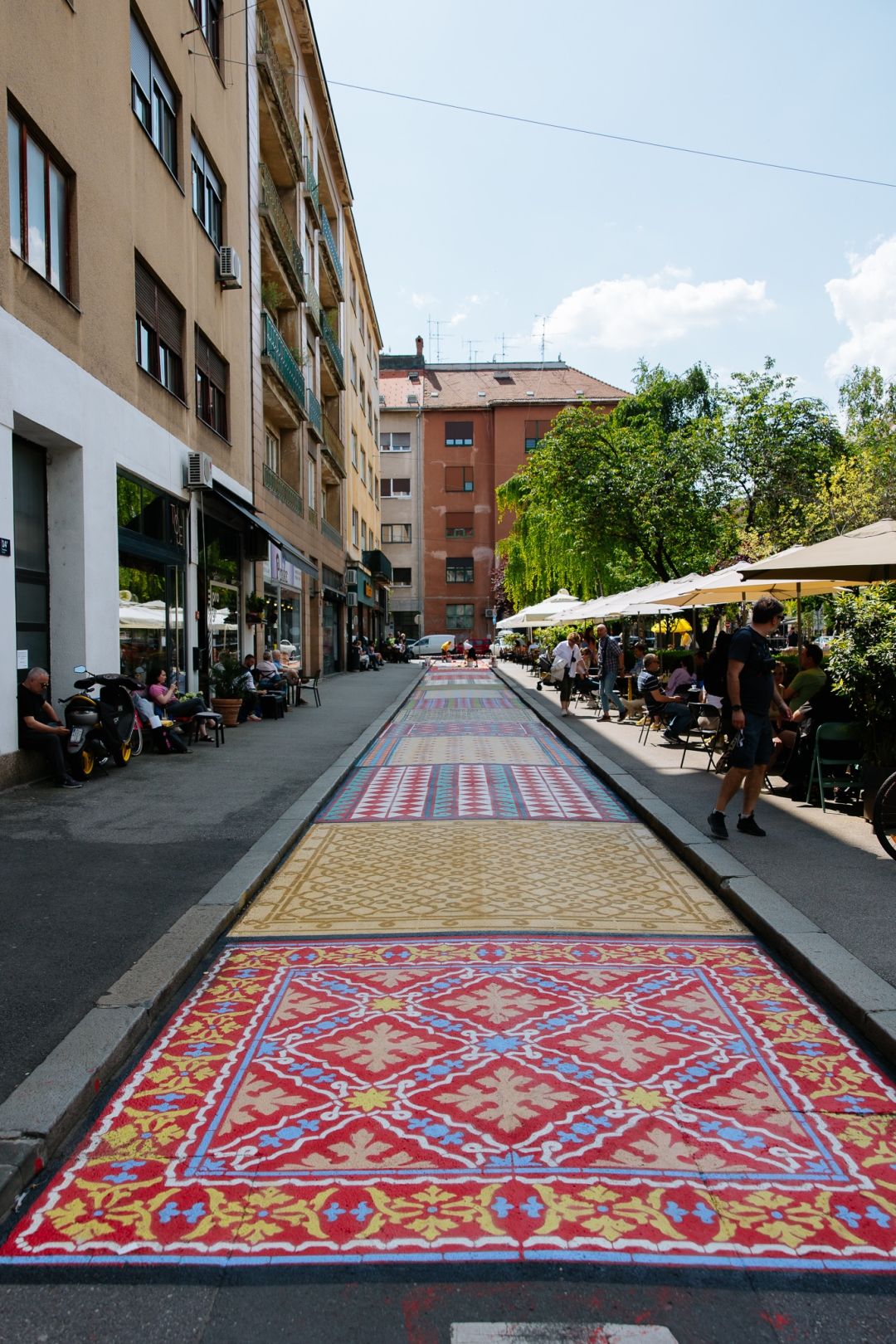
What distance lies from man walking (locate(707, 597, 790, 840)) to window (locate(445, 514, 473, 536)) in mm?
61172

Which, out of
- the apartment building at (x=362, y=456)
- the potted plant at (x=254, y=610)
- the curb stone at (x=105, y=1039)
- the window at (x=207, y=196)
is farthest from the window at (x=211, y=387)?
the apartment building at (x=362, y=456)

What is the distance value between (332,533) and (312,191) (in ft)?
37.1

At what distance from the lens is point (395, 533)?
68.3 m

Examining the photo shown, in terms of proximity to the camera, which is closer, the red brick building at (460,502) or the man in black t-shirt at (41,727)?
the man in black t-shirt at (41,727)

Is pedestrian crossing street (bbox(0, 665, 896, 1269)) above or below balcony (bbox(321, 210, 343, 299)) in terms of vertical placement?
below

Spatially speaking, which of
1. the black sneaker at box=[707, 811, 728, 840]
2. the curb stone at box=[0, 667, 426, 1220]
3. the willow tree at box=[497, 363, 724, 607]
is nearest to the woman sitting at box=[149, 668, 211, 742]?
the curb stone at box=[0, 667, 426, 1220]

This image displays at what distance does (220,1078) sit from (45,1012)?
917 mm

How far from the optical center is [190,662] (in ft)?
53.2

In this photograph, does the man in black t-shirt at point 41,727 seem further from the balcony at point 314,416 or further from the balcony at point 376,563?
the balcony at point 376,563

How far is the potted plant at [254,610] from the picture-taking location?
2014cm

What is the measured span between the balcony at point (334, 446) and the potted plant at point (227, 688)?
1742cm

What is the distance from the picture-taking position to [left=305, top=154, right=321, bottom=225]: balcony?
2869 centimetres

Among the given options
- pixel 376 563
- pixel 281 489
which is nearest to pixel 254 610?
pixel 281 489

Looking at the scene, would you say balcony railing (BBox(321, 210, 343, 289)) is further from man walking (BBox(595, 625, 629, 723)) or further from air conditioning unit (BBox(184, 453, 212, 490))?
man walking (BBox(595, 625, 629, 723))
